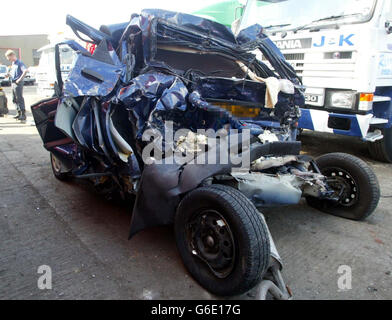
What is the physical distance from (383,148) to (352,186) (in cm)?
276

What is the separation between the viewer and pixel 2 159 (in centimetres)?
521

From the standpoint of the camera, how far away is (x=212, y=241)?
2.17 meters

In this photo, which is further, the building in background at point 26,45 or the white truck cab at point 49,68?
the building in background at point 26,45

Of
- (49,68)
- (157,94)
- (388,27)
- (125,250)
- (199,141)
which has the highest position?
(49,68)

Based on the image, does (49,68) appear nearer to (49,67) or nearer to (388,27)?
(49,67)

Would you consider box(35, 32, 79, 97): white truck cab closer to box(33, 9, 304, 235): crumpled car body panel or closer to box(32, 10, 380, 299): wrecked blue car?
box(32, 10, 380, 299): wrecked blue car

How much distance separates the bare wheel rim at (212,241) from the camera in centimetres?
208

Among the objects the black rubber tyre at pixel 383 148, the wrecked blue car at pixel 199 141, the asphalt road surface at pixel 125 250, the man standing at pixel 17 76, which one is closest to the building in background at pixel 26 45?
the man standing at pixel 17 76

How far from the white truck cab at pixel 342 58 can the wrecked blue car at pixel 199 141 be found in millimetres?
1318

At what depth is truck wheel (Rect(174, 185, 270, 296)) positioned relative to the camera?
1931 millimetres

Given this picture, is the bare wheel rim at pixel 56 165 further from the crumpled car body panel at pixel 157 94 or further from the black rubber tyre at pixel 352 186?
the black rubber tyre at pixel 352 186

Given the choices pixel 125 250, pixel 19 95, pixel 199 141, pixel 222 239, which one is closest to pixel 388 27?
pixel 199 141

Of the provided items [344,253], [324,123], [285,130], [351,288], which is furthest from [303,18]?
[351,288]

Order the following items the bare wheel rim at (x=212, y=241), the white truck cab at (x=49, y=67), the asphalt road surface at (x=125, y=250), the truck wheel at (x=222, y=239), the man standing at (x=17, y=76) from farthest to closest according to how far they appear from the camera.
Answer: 1. the white truck cab at (x=49, y=67)
2. the man standing at (x=17, y=76)
3. the asphalt road surface at (x=125, y=250)
4. the bare wheel rim at (x=212, y=241)
5. the truck wheel at (x=222, y=239)
